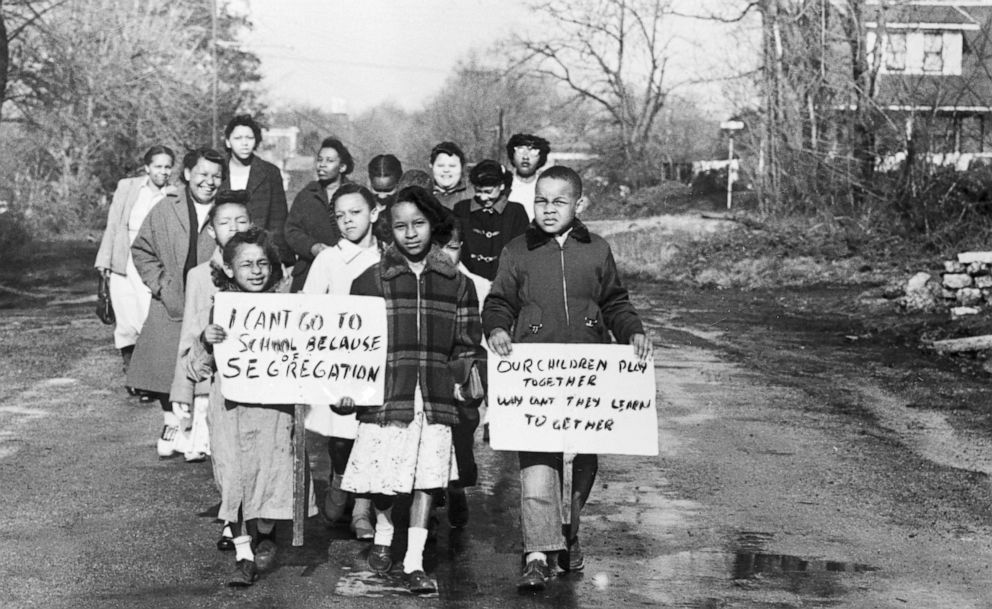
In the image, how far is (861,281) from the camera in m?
24.8

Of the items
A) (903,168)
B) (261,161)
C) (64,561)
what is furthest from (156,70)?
(64,561)

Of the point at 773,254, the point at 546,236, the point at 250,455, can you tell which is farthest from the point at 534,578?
the point at 773,254

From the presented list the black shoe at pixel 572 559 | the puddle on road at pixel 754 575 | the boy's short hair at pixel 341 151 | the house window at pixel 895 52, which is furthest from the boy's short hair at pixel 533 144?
the house window at pixel 895 52

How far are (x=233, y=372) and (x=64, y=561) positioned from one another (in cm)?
116

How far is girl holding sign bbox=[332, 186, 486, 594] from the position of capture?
6.64m

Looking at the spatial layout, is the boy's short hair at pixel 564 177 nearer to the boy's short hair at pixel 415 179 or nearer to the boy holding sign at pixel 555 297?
the boy holding sign at pixel 555 297

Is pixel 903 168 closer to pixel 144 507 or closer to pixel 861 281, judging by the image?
pixel 861 281

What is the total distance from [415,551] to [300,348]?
1009mm

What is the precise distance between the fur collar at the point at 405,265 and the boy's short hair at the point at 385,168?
90.6 inches

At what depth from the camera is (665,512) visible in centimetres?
816

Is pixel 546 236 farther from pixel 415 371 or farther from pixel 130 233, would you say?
pixel 130 233

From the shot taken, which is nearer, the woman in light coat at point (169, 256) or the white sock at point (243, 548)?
the white sock at point (243, 548)

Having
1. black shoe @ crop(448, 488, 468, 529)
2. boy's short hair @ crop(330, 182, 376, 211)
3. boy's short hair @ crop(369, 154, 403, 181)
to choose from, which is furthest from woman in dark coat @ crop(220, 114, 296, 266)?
black shoe @ crop(448, 488, 468, 529)

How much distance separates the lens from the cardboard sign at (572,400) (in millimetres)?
6773
